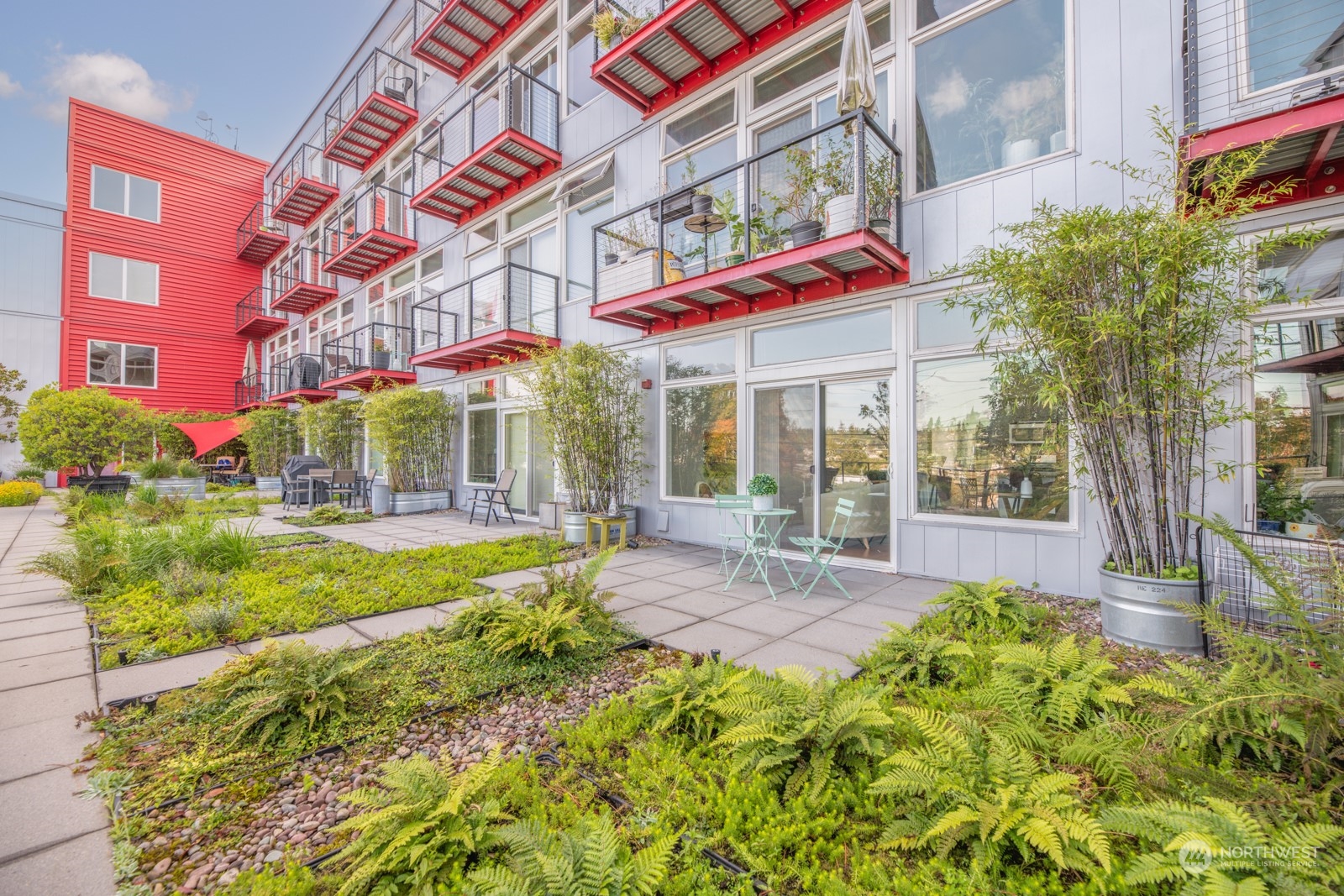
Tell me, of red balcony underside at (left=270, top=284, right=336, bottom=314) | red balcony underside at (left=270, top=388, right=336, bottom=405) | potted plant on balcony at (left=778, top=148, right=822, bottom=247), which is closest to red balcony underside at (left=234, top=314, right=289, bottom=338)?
red balcony underside at (left=270, top=284, right=336, bottom=314)

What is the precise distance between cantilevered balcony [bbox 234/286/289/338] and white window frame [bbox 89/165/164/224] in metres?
3.25

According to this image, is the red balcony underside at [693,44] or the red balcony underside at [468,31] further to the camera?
the red balcony underside at [468,31]

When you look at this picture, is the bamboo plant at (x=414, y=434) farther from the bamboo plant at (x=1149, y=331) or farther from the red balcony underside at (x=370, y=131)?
the bamboo plant at (x=1149, y=331)

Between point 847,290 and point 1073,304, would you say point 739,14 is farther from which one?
point 1073,304

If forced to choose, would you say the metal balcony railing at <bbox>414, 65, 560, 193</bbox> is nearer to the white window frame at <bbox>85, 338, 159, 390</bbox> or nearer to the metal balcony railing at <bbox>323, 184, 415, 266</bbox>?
the metal balcony railing at <bbox>323, 184, 415, 266</bbox>

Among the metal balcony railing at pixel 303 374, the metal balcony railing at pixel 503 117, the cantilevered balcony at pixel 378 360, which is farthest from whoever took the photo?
the metal balcony railing at pixel 303 374

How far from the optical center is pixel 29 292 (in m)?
15.8

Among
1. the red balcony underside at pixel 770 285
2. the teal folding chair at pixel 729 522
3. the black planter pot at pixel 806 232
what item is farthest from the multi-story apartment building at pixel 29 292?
the black planter pot at pixel 806 232

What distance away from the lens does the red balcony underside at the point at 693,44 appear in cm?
618

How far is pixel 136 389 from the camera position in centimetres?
1733

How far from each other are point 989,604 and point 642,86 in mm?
7448

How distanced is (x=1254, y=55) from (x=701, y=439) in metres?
5.48

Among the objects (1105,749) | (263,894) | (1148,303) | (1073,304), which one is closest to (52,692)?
(263,894)

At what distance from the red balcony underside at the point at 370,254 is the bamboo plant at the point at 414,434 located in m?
3.53
